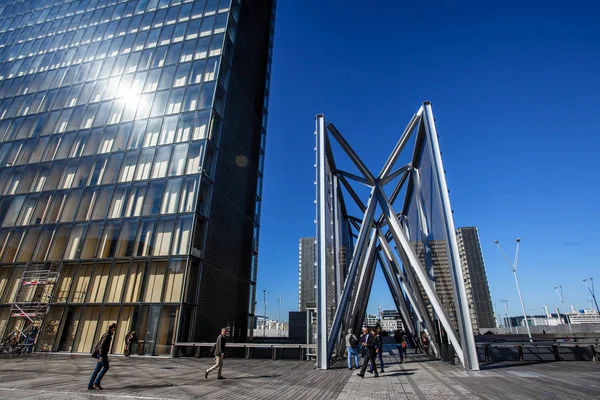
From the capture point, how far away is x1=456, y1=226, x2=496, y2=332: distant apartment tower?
7581cm

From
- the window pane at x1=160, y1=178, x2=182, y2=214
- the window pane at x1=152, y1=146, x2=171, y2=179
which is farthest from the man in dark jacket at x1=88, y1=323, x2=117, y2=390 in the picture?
the window pane at x1=152, y1=146, x2=171, y2=179

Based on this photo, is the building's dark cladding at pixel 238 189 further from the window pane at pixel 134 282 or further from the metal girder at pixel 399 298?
the metal girder at pixel 399 298

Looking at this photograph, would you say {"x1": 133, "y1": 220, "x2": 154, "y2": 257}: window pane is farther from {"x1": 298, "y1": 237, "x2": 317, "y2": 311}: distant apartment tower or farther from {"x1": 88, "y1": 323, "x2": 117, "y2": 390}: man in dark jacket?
{"x1": 298, "y1": 237, "x2": 317, "y2": 311}: distant apartment tower

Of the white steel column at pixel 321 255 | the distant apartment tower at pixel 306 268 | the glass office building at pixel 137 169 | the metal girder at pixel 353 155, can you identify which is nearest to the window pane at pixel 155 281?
the glass office building at pixel 137 169

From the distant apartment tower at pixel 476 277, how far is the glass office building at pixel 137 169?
61.8 metres

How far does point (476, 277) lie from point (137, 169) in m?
82.8

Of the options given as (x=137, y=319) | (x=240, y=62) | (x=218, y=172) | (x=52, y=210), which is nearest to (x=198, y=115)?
(x=218, y=172)

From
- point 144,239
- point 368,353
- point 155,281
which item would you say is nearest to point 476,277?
point 155,281

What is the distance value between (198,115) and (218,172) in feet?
18.0

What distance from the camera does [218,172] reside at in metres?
26.9

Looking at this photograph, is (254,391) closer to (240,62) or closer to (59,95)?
(240,62)

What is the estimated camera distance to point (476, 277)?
3120 inches

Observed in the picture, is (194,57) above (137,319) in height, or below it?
above

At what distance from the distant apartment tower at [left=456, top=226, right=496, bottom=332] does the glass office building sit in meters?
61.8
